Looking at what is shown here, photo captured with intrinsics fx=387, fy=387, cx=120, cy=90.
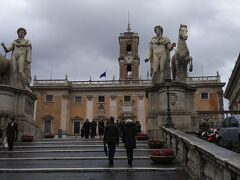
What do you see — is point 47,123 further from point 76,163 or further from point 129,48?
point 76,163

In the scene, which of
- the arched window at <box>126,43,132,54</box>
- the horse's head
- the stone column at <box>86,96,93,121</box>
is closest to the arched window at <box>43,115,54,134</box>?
the stone column at <box>86,96,93,121</box>

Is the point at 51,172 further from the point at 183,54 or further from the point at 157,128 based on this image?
the point at 183,54

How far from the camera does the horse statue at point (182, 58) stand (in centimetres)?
2148

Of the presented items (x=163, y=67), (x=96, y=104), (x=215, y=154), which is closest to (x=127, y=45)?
(x=96, y=104)

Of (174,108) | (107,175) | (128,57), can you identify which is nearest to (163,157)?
(107,175)

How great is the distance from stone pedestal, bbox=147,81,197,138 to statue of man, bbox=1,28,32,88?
7.91m

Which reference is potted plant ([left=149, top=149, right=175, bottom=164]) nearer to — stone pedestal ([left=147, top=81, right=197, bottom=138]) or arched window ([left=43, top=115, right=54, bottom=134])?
stone pedestal ([left=147, top=81, right=197, bottom=138])

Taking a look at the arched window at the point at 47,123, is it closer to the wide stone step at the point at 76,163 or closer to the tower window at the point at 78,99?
the tower window at the point at 78,99

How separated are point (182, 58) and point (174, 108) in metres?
2.94

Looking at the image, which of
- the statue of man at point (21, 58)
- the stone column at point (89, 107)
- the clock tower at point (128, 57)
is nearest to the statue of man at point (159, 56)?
the statue of man at point (21, 58)

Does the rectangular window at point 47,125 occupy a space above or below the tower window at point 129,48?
below

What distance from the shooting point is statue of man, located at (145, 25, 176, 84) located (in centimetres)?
2252

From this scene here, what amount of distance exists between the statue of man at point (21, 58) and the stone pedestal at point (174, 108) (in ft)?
25.9

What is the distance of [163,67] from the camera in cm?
2242
